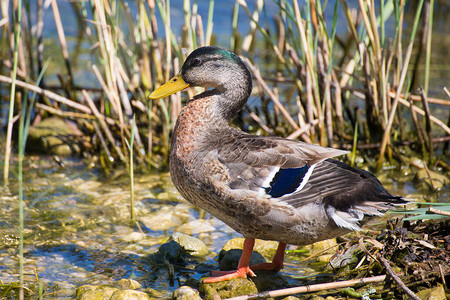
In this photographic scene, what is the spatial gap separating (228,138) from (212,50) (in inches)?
25.6

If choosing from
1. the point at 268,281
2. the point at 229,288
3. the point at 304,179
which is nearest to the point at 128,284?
the point at 229,288

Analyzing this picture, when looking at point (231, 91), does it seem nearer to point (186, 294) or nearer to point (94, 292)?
point (186, 294)

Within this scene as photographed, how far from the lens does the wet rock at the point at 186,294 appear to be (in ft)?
10.3

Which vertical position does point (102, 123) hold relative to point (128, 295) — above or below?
above

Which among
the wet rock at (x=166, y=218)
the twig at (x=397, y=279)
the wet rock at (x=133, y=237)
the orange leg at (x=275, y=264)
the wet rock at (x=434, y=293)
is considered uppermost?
the twig at (x=397, y=279)

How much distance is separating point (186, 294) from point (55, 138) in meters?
3.02

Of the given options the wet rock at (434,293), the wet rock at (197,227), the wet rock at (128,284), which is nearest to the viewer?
the wet rock at (434,293)

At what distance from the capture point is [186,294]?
316 cm

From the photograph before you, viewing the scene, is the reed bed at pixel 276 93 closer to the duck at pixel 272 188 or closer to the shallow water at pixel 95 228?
the shallow water at pixel 95 228

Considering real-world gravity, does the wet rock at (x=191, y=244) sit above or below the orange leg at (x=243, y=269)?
below

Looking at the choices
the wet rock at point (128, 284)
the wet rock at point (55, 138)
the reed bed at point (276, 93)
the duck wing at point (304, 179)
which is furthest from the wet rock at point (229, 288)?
the wet rock at point (55, 138)

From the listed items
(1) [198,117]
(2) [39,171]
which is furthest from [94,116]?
(1) [198,117]

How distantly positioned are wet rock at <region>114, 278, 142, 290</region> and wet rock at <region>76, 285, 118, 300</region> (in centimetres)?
13

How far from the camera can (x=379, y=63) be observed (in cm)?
471
